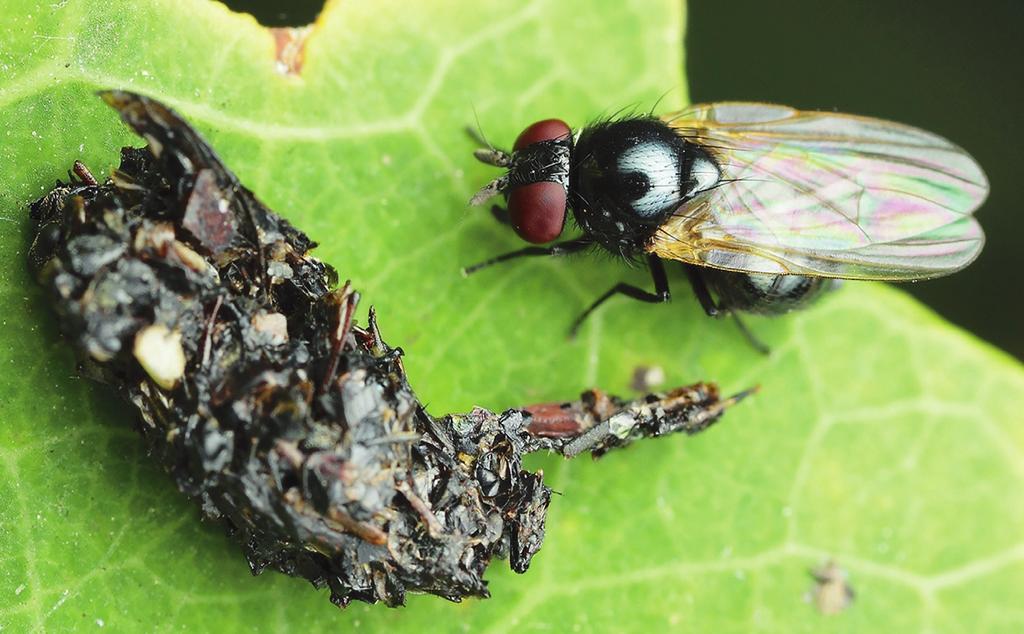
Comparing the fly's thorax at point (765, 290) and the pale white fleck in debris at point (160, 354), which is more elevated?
the pale white fleck in debris at point (160, 354)

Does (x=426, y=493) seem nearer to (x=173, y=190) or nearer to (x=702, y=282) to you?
(x=173, y=190)

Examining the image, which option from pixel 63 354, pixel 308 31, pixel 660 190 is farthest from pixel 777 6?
pixel 63 354

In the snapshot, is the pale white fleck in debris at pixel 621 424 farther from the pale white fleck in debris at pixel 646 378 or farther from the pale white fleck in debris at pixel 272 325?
the pale white fleck in debris at pixel 272 325

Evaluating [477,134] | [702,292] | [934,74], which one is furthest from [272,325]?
[934,74]

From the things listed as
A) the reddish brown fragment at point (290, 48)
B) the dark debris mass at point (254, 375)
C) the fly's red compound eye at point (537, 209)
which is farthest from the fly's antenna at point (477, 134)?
the dark debris mass at point (254, 375)

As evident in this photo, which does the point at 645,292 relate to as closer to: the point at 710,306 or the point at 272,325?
the point at 710,306

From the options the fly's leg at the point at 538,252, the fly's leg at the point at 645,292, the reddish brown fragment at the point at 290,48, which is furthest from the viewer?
the fly's leg at the point at 645,292

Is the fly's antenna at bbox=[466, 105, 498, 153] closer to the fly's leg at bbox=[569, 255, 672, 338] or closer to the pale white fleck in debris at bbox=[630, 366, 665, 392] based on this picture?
the fly's leg at bbox=[569, 255, 672, 338]
